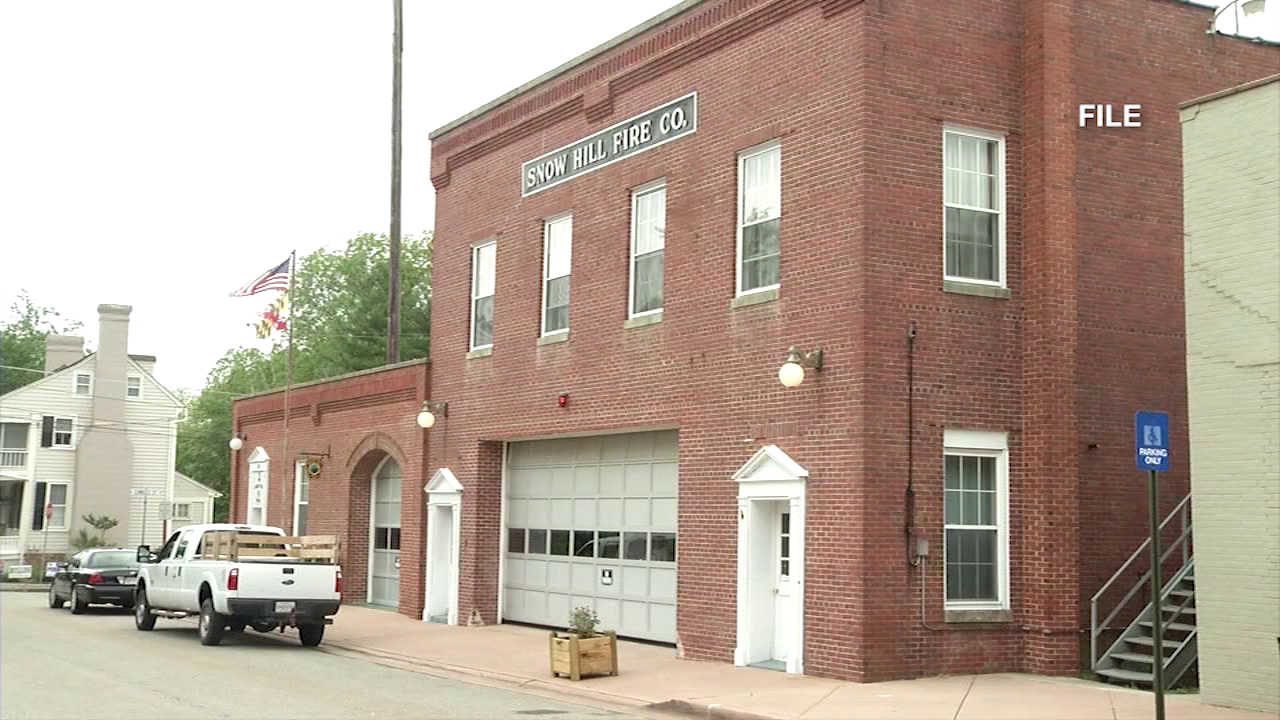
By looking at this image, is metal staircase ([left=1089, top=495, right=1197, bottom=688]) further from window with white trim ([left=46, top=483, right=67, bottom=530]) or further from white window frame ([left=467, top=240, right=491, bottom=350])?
window with white trim ([left=46, top=483, right=67, bottom=530])

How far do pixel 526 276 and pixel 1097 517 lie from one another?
33.9ft

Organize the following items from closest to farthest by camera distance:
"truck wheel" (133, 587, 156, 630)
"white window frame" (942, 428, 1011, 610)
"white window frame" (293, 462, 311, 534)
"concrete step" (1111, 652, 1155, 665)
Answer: "concrete step" (1111, 652, 1155, 665), "white window frame" (942, 428, 1011, 610), "truck wheel" (133, 587, 156, 630), "white window frame" (293, 462, 311, 534)

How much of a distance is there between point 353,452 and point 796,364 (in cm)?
1538

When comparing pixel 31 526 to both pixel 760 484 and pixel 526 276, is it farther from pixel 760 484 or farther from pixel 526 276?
pixel 760 484

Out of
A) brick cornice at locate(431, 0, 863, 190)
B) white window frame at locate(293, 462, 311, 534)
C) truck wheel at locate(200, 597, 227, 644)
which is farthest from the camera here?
white window frame at locate(293, 462, 311, 534)

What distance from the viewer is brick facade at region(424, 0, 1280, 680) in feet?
52.5

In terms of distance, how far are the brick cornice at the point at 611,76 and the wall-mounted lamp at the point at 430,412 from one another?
13.9 ft

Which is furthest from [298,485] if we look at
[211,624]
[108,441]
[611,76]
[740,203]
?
[108,441]

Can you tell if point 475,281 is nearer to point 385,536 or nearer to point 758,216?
point 385,536

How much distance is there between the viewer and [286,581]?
20.6m

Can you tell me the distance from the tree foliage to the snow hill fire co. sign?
23132 mm

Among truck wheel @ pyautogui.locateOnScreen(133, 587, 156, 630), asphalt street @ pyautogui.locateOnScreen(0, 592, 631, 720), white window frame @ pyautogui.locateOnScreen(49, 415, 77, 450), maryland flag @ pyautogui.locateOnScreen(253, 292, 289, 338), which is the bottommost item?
asphalt street @ pyautogui.locateOnScreen(0, 592, 631, 720)

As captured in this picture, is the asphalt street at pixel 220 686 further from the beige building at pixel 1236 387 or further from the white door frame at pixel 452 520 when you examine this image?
the beige building at pixel 1236 387

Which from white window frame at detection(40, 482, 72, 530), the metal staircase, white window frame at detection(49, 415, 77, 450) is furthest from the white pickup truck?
white window frame at detection(49, 415, 77, 450)
